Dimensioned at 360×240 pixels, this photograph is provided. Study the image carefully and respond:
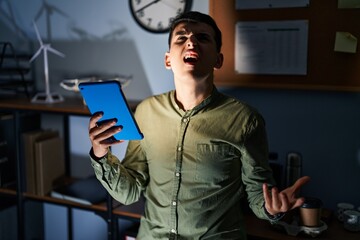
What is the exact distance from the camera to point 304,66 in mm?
1902

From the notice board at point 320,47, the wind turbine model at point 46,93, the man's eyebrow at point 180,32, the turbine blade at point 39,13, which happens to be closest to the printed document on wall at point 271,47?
the notice board at point 320,47

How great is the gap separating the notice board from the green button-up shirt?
1.55ft

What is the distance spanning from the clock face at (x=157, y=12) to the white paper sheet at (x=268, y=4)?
28 cm

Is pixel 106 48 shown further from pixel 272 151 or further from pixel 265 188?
pixel 265 188

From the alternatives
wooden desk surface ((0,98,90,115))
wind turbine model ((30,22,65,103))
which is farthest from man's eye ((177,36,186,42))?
wind turbine model ((30,22,65,103))

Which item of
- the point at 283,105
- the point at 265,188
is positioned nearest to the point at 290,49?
the point at 283,105

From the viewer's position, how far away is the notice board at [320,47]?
1.82 m

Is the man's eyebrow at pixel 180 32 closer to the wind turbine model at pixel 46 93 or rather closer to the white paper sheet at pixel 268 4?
the white paper sheet at pixel 268 4

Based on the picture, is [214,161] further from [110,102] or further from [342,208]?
[342,208]

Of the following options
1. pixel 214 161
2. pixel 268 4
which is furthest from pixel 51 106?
pixel 268 4

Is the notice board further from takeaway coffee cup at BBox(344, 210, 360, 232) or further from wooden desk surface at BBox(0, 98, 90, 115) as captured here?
wooden desk surface at BBox(0, 98, 90, 115)

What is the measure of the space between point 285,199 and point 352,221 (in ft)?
2.06

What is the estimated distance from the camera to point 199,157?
5.00ft

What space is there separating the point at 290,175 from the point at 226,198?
476 mm
